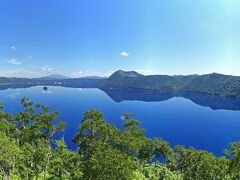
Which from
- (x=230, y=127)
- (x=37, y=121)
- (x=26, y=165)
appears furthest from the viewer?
(x=230, y=127)

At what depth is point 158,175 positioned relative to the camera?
63062 millimetres

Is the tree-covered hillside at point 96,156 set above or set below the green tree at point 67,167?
above

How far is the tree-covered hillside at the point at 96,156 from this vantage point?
31.4 metres

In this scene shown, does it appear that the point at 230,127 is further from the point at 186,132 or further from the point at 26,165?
the point at 26,165

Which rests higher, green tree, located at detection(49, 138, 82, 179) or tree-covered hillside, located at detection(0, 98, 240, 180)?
tree-covered hillside, located at detection(0, 98, 240, 180)

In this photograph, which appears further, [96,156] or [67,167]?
[67,167]

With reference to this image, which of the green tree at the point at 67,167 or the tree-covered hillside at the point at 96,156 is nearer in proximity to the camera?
the tree-covered hillside at the point at 96,156

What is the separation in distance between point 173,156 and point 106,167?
4457cm

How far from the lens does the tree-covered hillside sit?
31.4m

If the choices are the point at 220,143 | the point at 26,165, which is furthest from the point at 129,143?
the point at 220,143

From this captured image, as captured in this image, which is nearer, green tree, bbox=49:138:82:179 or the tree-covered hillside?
the tree-covered hillside

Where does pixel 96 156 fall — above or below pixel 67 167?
above

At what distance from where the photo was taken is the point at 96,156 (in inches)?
1261

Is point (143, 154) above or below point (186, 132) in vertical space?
above
